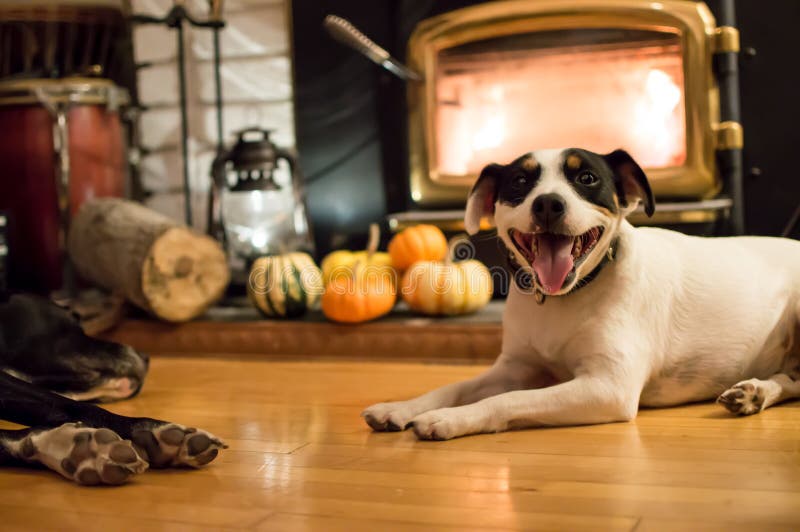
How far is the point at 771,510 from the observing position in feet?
Answer: 4.49

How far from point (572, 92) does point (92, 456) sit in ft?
7.62

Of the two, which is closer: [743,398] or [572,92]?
[743,398]

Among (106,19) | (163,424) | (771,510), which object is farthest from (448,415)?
(106,19)

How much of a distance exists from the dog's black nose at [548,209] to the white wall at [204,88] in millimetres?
2355

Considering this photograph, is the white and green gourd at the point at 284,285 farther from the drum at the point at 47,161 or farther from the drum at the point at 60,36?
the drum at the point at 60,36

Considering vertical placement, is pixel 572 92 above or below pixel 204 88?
below

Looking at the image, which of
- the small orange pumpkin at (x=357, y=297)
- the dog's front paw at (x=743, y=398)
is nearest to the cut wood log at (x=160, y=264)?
the small orange pumpkin at (x=357, y=297)

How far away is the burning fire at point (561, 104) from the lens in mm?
3299

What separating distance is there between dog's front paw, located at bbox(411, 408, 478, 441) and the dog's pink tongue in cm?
34

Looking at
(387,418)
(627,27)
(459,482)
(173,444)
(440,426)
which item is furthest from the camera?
(627,27)

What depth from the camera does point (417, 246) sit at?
334 centimetres

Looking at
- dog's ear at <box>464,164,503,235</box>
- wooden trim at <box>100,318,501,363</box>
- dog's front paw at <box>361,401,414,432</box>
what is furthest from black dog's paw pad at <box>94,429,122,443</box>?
wooden trim at <box>100,318,501,363</box>


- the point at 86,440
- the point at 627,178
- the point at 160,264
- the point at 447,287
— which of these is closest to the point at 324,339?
the point at 447,287

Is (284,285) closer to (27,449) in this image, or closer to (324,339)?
(324,339)
